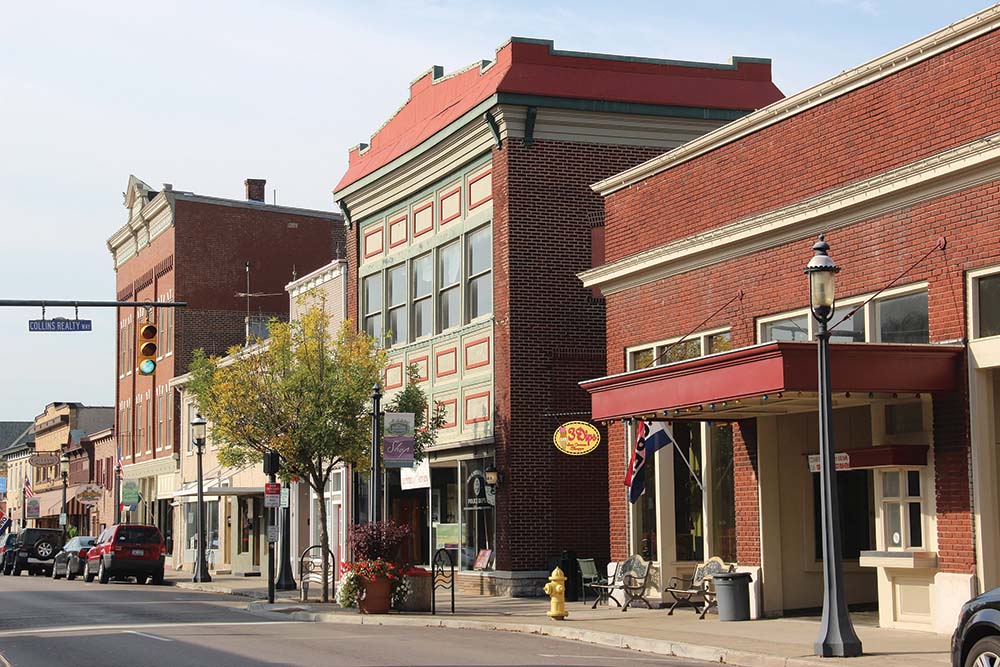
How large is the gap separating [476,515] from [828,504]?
51.4ft

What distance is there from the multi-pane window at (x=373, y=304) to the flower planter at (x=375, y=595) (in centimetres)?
1171

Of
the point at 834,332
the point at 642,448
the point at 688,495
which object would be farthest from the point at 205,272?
the point at 834,332

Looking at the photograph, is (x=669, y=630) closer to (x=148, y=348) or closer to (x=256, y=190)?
(x=148, y=348)

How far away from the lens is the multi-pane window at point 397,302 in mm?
34812

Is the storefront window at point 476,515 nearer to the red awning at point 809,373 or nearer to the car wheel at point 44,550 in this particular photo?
the red awning at point 809,373

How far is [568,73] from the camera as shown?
2986 centimetres

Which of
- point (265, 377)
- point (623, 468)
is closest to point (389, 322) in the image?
point (265, 377)

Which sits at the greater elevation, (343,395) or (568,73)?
(568,73)

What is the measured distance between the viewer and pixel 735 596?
2141 centimetres

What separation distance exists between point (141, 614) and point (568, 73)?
13.6 m

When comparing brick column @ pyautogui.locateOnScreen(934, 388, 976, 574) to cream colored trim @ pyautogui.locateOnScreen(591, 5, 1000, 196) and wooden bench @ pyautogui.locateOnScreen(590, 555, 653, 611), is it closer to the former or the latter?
cream colored trim @ pyautogui.locateOnScreen(591, 5, 1000, 196)

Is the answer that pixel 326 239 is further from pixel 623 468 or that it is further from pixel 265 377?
pixel 623 468

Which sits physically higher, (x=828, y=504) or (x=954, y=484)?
(x=954, y=484)

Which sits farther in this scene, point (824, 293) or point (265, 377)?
point (265, 377)
